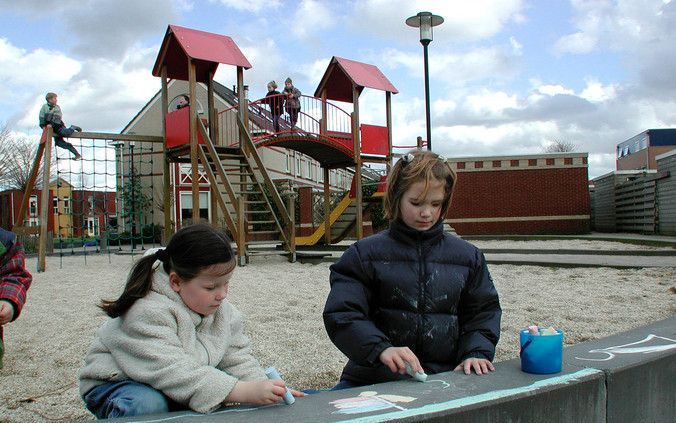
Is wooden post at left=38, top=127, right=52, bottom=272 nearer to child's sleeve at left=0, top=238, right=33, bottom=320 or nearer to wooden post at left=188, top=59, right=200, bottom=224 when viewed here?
wooden post at left=188, top=59, right=200, bottom=224

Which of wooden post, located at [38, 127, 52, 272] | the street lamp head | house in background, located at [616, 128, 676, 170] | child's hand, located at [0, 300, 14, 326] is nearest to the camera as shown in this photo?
child's hand, located at [0, 300, 14, 326]

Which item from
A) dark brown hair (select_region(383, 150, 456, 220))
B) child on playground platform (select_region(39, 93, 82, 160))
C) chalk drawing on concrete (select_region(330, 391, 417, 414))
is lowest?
chalk drawing on concrete (select_region(330, 391, 417, 414))

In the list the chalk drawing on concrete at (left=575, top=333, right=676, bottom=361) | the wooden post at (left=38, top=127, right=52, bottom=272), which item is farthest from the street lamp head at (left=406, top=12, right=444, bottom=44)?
the chalk drawing on concrete at (left=575, top=333, right=676, bottom=361)

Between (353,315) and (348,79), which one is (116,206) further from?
(353,315)

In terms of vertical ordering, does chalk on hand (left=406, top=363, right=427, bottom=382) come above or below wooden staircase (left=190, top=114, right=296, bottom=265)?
below

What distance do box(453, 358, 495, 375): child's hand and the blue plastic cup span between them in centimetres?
14

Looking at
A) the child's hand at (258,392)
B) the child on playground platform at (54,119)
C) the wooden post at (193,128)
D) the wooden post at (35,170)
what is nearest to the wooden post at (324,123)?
the wooden post at (193,128)

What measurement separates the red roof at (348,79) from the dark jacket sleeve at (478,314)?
40.0 ft

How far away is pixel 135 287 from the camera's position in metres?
1.98

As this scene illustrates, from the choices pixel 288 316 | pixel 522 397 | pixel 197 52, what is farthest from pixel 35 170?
pixel 522 397

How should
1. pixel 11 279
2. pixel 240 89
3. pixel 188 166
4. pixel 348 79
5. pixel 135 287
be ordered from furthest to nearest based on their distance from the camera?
1. pixel 188 166
2. pixel 348 79
3. pixel 240 89
4. pixel 11 279
5. pixel 135 287

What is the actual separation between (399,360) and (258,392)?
543 millimetres

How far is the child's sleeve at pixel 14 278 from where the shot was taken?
323cm

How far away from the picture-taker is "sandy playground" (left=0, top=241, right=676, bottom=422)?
3582mm
